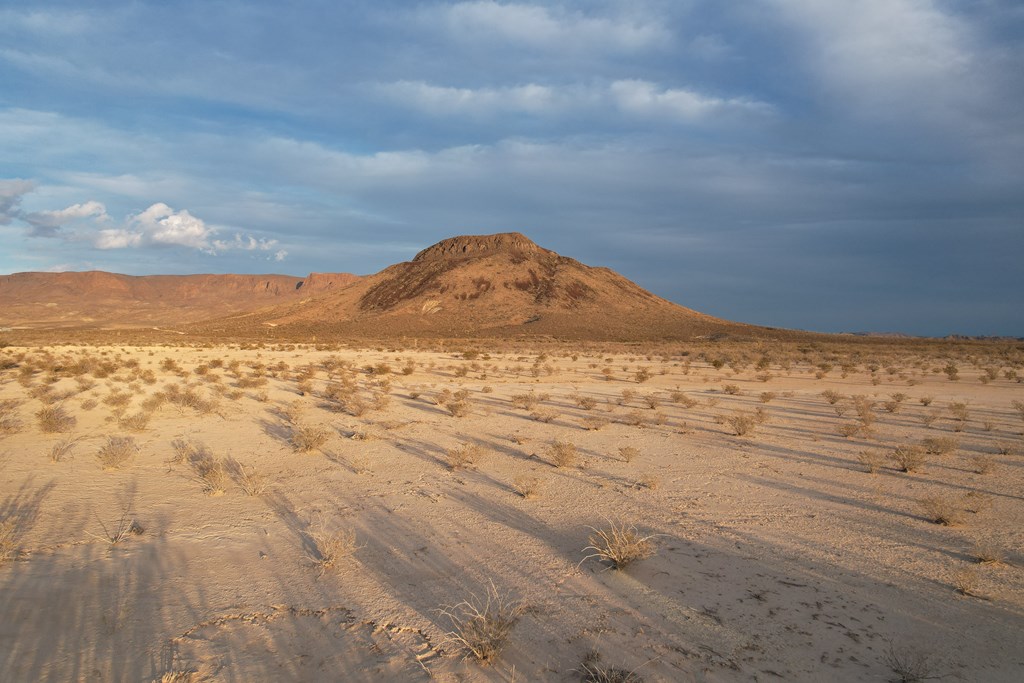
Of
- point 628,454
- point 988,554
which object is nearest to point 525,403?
point 628,454

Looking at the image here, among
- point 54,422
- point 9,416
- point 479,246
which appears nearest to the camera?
point 54,422

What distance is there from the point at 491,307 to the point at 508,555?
3428 inches

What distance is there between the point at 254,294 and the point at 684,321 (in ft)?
458

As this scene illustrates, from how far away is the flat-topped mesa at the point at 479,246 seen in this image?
119500 millimetres

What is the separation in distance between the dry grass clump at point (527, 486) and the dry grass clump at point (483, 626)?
9.60 feet

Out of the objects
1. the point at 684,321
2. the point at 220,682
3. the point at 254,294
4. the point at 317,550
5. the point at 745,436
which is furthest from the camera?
the point at 254,294

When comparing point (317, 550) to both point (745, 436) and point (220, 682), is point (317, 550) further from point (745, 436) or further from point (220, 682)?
point (745, 436)

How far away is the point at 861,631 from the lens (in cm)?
468

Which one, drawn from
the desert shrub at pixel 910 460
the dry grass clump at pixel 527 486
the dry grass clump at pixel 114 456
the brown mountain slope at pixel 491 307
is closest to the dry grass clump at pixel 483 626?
the dry grass clump at pixel 527 486

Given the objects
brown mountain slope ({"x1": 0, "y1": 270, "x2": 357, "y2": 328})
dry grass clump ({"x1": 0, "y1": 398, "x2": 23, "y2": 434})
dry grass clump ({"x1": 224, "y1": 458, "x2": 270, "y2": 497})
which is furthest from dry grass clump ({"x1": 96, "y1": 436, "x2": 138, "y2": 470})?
brown mountain slope ({"x1": 0, "y1": 270, "x2": 357, "y2": 328})

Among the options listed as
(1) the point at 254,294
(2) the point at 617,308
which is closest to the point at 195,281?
(1) the point at 254,294

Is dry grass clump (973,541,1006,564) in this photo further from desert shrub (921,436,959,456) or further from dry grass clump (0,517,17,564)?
dry grass clump (0,517,17,564)

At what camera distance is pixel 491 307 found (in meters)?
92.8

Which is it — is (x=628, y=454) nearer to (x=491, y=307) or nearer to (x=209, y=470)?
(x=209, y=470)
